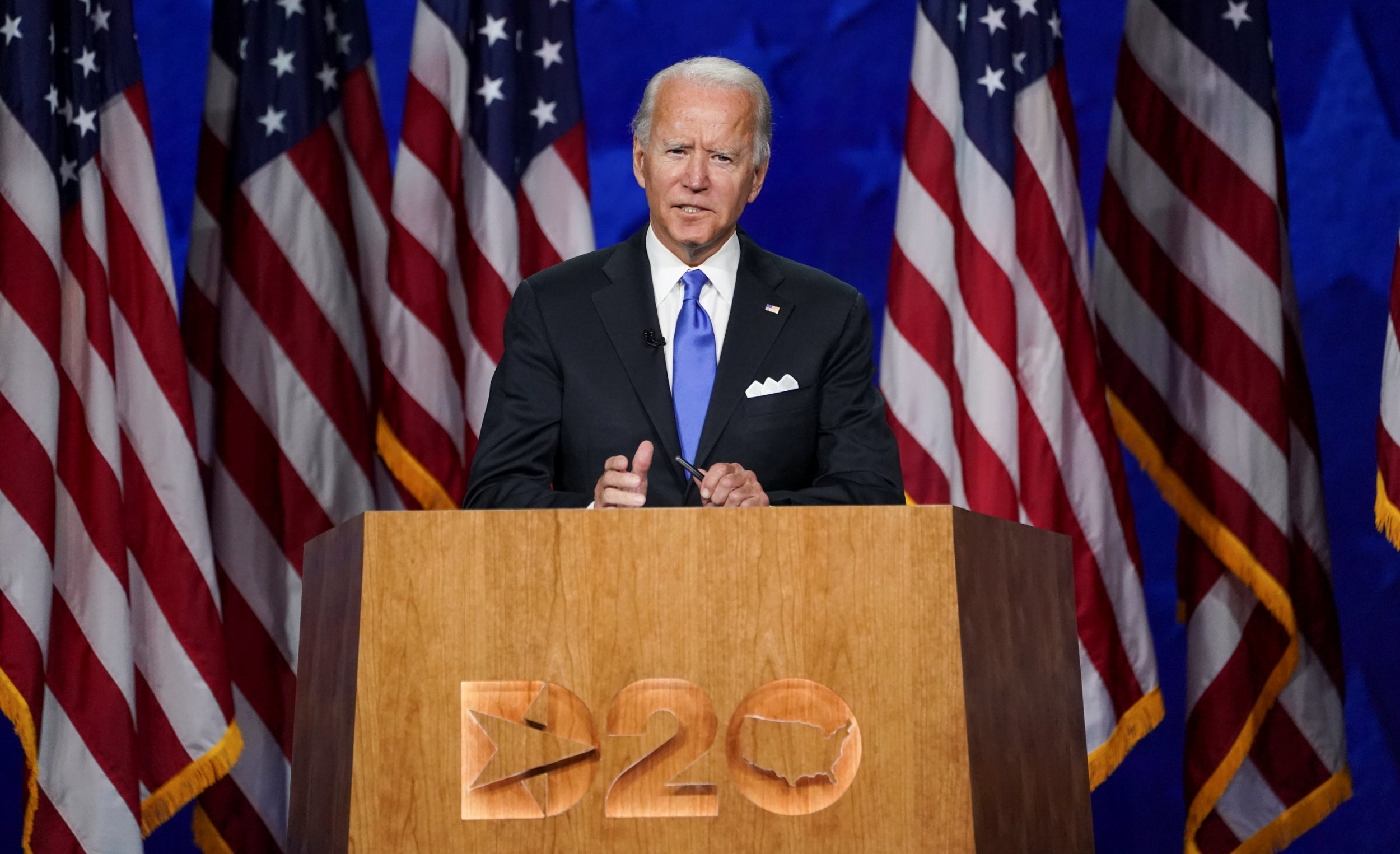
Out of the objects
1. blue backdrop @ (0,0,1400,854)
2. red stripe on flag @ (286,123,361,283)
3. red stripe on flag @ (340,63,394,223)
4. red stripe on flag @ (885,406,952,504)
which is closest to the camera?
red stripe on flag @ (885,406,952,504)

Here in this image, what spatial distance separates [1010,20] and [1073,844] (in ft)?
7.46

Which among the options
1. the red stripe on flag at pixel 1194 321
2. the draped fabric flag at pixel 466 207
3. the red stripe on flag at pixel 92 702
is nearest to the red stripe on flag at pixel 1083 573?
the red stripe on flag at pixel 1194 321

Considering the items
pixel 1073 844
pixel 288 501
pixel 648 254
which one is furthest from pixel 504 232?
pixel 1073 844

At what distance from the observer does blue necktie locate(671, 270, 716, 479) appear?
2.18 meters

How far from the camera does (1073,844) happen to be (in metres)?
1.86

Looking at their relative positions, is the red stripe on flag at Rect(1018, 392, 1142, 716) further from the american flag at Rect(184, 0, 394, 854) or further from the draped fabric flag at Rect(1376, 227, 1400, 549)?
the american flag at Rect(184, 0, 394, 854)

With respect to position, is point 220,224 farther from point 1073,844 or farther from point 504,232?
point 1073,844

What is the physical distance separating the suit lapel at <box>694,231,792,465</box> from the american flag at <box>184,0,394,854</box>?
5.16ft

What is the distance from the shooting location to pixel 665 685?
4.78 ft

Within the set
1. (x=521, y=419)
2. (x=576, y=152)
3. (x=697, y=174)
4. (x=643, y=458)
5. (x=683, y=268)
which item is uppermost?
(x=576, y=152)

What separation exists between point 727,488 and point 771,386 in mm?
416

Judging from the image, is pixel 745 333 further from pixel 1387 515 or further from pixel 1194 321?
pixel 1194 321

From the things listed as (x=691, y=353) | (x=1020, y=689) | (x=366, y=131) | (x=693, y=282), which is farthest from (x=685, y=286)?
(x=366, y=131)

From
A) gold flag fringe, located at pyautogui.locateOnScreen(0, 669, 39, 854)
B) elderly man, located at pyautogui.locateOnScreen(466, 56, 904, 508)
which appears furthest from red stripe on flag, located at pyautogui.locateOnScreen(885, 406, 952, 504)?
gold flag fringe, located at pyautogui.locateOnScreen(0, 669, 39, 854)
